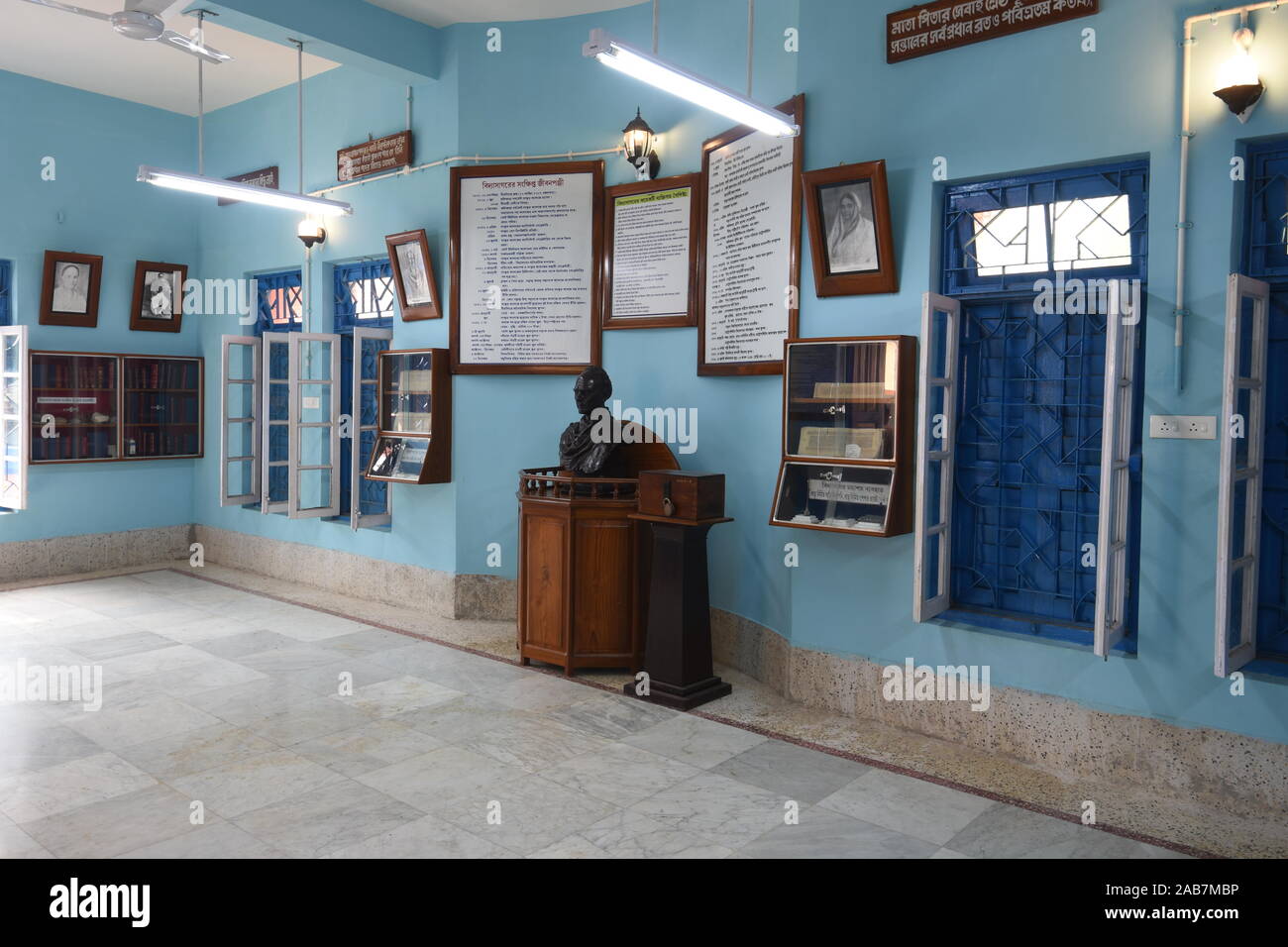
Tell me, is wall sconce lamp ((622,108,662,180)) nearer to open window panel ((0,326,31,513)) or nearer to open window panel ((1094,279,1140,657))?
open window panel ((1094,279,1140,657))

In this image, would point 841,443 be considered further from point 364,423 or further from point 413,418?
point 364,423

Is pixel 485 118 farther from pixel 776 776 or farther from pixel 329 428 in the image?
Answer: pixel 776 776

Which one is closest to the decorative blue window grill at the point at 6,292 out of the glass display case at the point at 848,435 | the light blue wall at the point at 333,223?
the light blue wall at the point at 333,223

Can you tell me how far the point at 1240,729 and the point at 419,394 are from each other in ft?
19.1

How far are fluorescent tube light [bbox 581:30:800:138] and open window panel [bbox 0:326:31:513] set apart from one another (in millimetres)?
6737

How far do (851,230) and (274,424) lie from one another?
573 centimetres

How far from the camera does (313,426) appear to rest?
8.27 metres

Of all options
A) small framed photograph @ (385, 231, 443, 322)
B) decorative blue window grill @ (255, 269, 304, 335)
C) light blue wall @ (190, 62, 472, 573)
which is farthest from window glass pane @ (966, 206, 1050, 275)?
decorative blue window grill @ (255, 269, 304, 335)

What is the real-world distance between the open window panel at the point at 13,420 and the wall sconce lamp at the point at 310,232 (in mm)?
2561

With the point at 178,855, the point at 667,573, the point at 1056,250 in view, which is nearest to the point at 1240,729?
the point at 1056,250

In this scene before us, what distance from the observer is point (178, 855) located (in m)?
3.49

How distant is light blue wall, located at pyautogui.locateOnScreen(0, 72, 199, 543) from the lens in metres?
8.64

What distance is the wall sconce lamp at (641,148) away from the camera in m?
6.23

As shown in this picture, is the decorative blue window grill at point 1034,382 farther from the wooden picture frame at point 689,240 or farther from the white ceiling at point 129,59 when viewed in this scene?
the white ceiling at point 129,59
